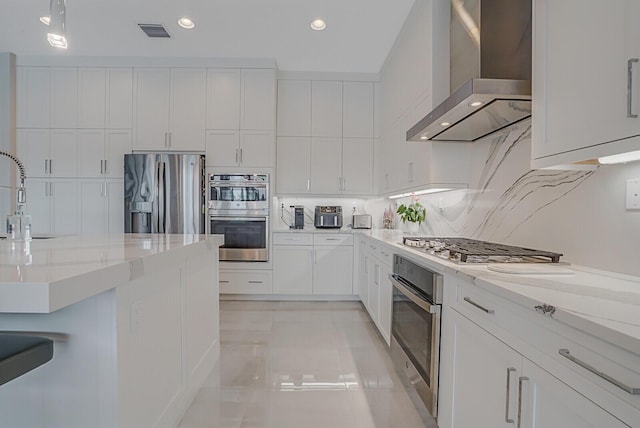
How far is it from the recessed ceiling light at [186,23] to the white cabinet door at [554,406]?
373cm

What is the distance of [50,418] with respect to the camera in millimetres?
1304

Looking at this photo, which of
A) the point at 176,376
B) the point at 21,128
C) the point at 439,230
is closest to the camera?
the point at 176,376

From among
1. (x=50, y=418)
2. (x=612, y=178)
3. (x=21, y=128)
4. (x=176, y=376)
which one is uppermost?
(x=21, y=128)

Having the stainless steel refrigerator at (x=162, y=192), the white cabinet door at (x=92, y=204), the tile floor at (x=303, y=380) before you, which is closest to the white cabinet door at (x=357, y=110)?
the stainless steel refrigerator at (x=162, y=192)

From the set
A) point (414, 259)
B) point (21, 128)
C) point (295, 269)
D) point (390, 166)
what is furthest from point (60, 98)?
point (414, 259)

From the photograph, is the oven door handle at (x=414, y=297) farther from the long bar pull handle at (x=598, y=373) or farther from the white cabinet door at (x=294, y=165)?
the white cabinet door at (x=294, y=165)

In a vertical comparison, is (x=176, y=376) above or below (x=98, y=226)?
below

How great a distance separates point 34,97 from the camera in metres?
4.21

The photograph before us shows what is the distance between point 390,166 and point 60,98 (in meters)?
4.05

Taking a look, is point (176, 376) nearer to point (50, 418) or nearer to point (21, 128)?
point (50, 418)

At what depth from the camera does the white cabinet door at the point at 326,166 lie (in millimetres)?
4578

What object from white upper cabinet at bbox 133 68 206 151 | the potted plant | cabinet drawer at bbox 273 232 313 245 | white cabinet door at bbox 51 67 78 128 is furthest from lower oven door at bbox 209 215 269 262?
white cabinet door at bbox 51 67 78 128

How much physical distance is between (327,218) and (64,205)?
3.24m

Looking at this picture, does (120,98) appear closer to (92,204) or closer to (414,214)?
(92,204)
